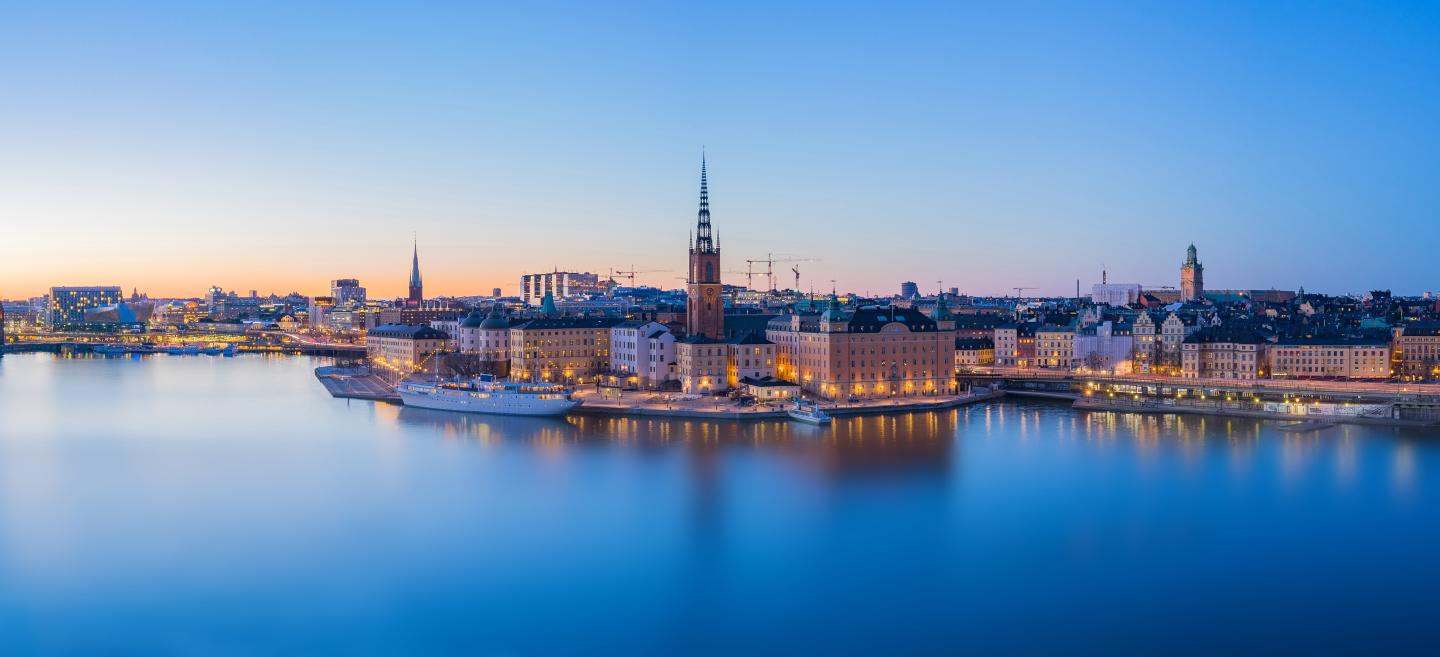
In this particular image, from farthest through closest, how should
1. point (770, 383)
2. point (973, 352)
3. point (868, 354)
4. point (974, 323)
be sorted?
point (974, 323) → point (973, 352) → point (868, 354) → point (770, 383)

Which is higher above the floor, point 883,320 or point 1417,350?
point 883,320

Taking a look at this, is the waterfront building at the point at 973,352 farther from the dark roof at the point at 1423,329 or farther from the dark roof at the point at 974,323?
the dark roof at the point at 1423,329

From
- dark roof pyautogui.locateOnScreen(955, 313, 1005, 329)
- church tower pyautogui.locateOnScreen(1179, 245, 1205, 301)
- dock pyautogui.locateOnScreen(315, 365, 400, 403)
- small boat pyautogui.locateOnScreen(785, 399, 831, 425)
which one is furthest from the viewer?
church tower pyautogui.locateOnScreen(1179, 245, 1205, 301)

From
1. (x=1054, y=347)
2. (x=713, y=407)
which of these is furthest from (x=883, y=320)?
(x=1054, y=347)

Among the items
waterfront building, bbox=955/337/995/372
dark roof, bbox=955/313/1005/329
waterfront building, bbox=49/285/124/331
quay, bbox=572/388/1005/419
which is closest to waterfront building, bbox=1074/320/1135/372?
waterfront building, bbox=955/337/995/372

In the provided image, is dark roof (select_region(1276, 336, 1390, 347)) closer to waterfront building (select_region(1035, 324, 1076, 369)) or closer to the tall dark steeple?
waterfront building (select_region(1035, 324, 1076, 369))

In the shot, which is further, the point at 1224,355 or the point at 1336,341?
the point at 1224,355

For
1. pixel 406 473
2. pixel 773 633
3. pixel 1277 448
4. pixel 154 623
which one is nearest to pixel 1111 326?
pixel 1277 448

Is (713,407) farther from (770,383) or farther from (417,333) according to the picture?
(417,333)
